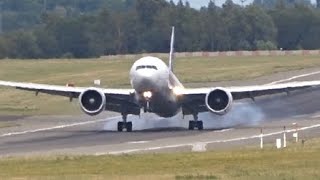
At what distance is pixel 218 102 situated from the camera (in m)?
65.2

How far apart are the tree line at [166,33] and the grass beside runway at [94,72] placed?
74.2ft

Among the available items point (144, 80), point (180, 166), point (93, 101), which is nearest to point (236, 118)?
point (93, 101)

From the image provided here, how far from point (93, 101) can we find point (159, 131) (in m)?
3.29

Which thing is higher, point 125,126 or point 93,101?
point 93,101

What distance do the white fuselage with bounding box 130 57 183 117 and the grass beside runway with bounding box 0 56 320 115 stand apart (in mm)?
21408

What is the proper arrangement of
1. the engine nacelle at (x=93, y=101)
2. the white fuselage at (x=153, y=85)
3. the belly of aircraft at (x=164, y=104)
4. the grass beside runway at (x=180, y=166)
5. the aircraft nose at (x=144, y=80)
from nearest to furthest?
1. the grass beside runway at (x=180, y=166)
2. the aircraft nose at (x=144, y=80)
3. the white fuselage at (x=153, y=85)
4. the belly of aircraft at (x=164, y=104)
5. the engine nacelle at (x=93, y=101)

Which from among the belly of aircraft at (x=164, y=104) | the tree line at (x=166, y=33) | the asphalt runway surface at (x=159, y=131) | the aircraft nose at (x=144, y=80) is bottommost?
the asphalt runway surface at (x=159, y=131)

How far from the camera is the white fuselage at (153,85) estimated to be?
210 feet

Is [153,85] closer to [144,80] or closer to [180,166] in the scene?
[144,80]

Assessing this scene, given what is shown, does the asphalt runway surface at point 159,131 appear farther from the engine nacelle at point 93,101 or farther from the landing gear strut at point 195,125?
the engine nacelle at point 93,101

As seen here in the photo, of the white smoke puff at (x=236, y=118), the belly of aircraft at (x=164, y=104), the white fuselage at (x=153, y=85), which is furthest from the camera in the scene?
the white smoke puff at (x=236, y=118)

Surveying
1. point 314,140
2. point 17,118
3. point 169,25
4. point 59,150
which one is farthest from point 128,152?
point 169,25

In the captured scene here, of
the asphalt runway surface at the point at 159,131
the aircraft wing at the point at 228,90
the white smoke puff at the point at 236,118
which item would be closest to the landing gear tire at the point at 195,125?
the asphalt runway surface at the point at 159,131

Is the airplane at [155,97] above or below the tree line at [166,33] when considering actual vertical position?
below
